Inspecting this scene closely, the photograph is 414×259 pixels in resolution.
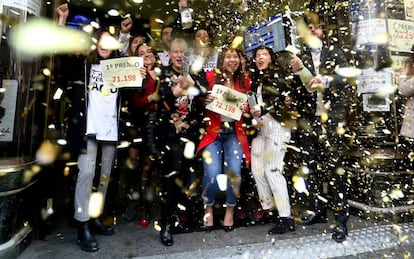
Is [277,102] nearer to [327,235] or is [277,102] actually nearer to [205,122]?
[205,122]

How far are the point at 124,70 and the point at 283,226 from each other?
2186 millimetres

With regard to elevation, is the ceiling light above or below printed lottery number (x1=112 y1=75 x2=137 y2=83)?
above

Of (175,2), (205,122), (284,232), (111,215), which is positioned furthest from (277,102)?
(175,2)

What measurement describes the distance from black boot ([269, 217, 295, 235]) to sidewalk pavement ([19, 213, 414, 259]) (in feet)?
0.18

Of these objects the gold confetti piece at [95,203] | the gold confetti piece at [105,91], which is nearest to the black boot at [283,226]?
the gold confetti piece at [95,203]

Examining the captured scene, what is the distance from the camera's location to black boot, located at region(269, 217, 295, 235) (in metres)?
3.39

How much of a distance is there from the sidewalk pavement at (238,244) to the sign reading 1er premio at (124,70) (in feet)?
4.83

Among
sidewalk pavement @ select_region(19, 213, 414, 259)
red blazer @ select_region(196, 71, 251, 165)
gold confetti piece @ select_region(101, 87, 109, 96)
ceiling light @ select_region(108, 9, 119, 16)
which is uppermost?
ceiling light @ select_region(108, 9, 119, 16)

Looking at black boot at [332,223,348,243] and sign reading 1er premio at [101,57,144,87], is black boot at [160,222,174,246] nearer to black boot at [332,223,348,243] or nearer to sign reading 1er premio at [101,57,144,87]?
sign reading 1er premio at [101,57,144,87]

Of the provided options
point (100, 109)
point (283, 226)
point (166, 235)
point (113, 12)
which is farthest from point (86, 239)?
point (113, 12)

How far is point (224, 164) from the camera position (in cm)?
356

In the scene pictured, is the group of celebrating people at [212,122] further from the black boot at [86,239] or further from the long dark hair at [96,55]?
the black boot at [86,239]

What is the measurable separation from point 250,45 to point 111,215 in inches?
124

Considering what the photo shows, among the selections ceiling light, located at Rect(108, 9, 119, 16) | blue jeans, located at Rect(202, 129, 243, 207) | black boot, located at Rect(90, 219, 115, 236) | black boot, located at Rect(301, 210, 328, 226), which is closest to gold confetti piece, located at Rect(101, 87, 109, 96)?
blue jeans, located at Rect(202, 129, 243, 207)
